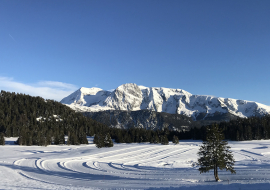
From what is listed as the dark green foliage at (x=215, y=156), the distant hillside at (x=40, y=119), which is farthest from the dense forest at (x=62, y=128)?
the dark green foliage at (x=215, y=156)

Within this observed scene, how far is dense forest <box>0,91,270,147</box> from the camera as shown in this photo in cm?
9925

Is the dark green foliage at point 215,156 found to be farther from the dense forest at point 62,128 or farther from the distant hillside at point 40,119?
the distant hillside at point 40,119

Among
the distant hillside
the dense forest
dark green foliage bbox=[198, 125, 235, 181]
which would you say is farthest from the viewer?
the distant hillside

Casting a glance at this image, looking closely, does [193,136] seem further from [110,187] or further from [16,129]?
[110,187]

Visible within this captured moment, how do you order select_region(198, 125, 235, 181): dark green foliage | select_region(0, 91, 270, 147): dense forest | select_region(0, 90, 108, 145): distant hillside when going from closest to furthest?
select_region(198, 125, 235, 181): dark green foliage, select_region(0, 91, 270, 147): dense forest, select_region(0, 90, 108, 145): distant hillside

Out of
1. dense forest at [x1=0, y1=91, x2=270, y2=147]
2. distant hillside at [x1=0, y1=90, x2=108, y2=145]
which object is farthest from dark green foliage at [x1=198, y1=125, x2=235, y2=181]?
distant hillside at [x1=0, y1=90, x2=108, y2=145]

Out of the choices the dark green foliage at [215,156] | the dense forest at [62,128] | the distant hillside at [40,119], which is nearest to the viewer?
the dark green foliage at [215,156]

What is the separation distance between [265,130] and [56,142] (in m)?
114

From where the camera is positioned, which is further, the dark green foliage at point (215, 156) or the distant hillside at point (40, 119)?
the distant hillside at point (40, 119)

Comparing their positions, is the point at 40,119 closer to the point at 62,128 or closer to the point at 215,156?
the point at 62,128

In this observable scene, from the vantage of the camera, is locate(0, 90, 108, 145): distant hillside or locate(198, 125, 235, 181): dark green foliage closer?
locate(198, 125, 235, 181): dark green foliage

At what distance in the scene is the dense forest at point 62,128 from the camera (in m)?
99.2

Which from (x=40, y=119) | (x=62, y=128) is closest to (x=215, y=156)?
(x=62, y=128)

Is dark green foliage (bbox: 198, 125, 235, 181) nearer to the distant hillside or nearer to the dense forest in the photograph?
the dense forest
